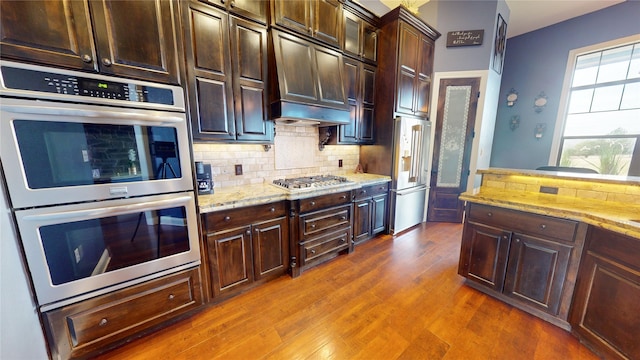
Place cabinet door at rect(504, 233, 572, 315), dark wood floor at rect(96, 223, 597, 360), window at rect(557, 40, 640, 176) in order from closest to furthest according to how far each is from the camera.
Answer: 1. dark wood floor at rect(96, 223, 597, 360)
2. cabinet door at rect(504, 233, 572, 315)
3. window at rect(557, 40, 640, 176)

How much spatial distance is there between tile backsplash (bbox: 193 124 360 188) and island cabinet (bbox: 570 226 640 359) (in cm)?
245

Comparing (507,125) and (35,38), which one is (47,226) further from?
(507,125)

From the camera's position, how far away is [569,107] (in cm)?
394

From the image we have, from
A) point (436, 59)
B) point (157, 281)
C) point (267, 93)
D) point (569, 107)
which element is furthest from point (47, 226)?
point (569, 107)

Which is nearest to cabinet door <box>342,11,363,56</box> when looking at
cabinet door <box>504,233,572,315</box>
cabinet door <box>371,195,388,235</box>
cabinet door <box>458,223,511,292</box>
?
cabinet door <box>371,195,388,235</box>

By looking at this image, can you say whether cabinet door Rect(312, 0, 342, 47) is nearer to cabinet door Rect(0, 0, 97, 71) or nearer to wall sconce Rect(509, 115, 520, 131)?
cabinet door Rect(0, 0, 97, 71)

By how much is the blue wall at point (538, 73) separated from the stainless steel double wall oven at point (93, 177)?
5874mm

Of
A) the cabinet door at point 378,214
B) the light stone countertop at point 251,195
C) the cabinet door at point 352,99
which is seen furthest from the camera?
the cabinet door at point 378,214

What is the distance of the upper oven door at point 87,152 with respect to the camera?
41.4 inches

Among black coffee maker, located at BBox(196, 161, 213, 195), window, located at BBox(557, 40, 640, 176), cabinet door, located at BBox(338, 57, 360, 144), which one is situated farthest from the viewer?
window, located at BBox(557, 40, 640, 176)

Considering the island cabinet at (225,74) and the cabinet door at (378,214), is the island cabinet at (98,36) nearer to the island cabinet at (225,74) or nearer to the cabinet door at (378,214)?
the island cabinet at (225,74)

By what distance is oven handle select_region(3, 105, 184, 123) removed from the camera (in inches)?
40.3

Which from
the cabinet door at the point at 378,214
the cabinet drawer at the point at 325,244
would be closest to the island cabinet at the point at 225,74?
the cabinet drawer at the point at 325,244

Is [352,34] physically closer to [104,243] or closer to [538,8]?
[104,243]
